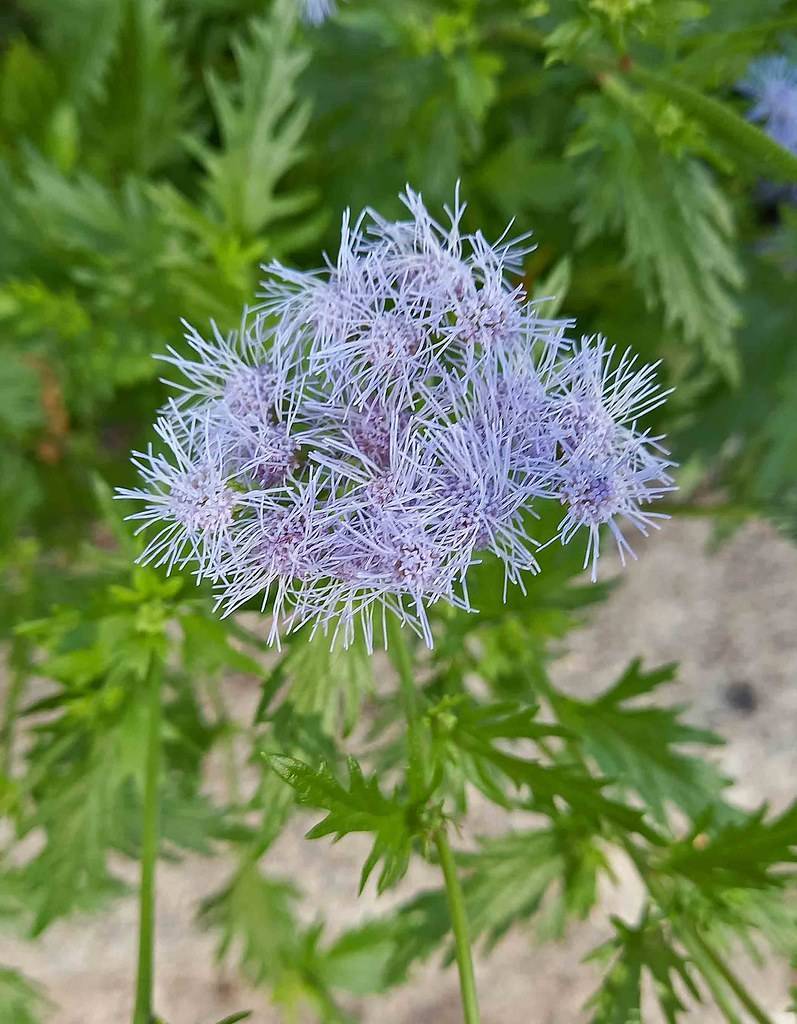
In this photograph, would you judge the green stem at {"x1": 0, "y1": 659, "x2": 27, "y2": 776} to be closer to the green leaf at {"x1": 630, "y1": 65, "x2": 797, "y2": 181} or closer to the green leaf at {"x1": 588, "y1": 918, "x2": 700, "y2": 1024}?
the green leaf at {"x1": 588, "y1": 918, "x2": 700, "y2": 1024}

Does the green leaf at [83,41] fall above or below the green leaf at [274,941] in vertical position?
above

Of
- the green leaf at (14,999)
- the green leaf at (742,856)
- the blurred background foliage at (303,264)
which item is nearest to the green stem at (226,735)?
the blurred background foliage at (303,264)

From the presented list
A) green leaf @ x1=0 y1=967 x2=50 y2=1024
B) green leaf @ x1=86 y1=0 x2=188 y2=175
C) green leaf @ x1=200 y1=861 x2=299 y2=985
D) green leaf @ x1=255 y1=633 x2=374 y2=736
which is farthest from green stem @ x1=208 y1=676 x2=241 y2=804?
green leaf @ x1=86 y1=0 x2=188 y2=175

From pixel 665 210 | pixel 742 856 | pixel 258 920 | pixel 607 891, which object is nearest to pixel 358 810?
pixel 742 856

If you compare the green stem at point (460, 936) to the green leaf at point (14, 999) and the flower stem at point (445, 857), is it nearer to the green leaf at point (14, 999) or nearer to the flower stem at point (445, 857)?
the flower stem at point (445, 857)

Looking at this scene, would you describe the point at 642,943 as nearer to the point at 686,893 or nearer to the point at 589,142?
the point at 686,893

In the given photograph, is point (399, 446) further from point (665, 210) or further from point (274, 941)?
point (274, 941)

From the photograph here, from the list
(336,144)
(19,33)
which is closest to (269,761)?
(336,144)
